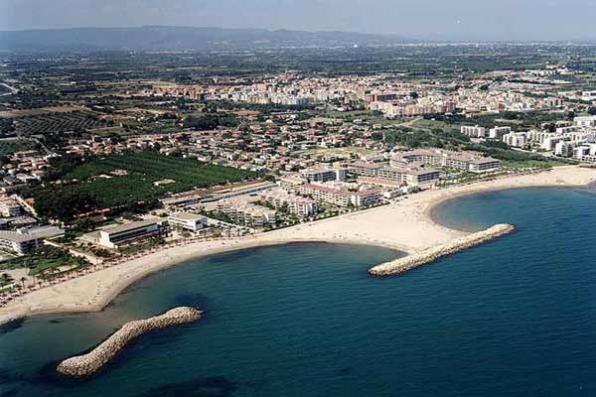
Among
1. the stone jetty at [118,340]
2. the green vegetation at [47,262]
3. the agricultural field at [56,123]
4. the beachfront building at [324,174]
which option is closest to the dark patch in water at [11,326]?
the stone jetty at [118,340]

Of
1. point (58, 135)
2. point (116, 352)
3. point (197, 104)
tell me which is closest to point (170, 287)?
point (116, 352)

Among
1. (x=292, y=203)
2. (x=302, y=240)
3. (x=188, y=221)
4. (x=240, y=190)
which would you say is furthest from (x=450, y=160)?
(x=188, y=221)

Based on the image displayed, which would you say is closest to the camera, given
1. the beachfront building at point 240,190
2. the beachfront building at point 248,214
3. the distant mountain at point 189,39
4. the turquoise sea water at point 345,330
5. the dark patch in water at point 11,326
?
the turquoise sea water at point 345,330

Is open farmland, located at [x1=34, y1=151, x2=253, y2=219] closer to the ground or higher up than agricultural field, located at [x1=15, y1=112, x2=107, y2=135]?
closer to the ground

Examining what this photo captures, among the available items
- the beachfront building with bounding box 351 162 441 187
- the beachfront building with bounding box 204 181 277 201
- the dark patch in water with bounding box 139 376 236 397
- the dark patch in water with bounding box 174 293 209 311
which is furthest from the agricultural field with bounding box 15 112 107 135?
the dark patch in water with bounding box 139 376 236 397

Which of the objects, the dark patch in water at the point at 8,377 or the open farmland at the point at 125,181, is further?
the open farmland at the point at 125,181

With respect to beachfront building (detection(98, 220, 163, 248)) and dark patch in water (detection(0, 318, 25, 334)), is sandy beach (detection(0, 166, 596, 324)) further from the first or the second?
beachfront building (detection(98, 220, 163, 248))

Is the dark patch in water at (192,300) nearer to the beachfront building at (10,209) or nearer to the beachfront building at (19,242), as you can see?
the beachfront building at (19,242)
